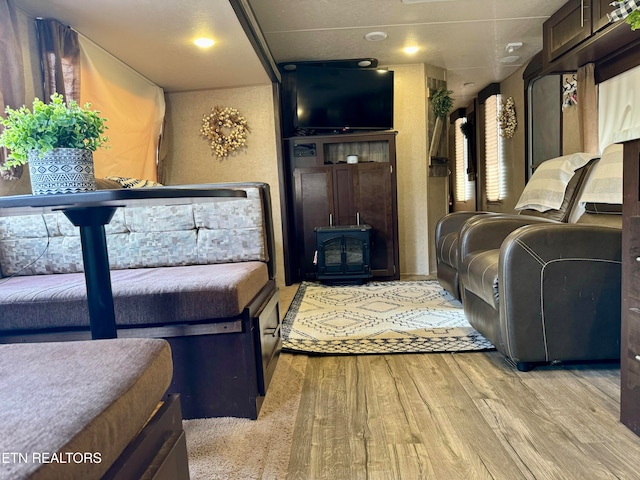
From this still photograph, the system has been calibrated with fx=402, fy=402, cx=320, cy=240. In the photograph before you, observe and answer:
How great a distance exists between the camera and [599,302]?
1620mm

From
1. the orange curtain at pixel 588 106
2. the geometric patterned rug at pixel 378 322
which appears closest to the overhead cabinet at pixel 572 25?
the orange curtain at pixel 588 106

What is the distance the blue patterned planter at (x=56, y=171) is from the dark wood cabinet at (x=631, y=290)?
1.62 m

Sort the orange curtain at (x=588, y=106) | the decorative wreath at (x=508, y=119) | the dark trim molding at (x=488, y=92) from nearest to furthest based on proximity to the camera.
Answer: the orange curtain at (x=588, y=106) → the decorative wreath at (x=508, y=119) → the dark trim molding at (x=488, y=92)

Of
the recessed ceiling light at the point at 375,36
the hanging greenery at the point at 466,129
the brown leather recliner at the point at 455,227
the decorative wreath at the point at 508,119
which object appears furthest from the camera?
the hanging greenery at the point at 466,129

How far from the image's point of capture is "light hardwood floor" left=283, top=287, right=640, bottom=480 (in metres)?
1.11

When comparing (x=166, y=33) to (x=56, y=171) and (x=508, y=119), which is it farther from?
(x=508, y=119)

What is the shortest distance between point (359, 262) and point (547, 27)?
96.2 inches

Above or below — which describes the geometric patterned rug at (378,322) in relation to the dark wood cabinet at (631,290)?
below

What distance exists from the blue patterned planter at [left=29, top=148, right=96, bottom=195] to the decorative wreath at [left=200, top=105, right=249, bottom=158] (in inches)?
106

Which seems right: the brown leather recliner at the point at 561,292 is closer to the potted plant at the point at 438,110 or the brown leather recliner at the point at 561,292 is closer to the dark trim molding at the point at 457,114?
the potted plant at the point at 438,110

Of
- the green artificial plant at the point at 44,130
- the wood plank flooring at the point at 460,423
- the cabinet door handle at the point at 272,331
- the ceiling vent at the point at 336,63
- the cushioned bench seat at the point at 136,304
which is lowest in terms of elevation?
the wood plank flooring at the point at 460,423

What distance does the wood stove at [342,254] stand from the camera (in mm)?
3736

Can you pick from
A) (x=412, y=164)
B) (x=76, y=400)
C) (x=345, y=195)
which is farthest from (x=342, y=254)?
(x=76, y=400)

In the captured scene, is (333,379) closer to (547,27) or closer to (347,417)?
(347,417)
